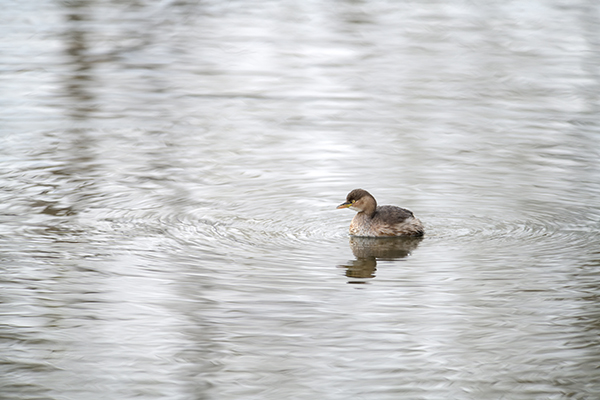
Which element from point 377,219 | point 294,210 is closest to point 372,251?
point 377,219

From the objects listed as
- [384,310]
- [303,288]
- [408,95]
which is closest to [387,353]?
[384,310]

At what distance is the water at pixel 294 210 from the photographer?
6.50 m

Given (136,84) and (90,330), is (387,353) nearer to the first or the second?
(90,330)

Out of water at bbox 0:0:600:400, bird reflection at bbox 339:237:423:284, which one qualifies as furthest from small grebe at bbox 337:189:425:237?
water at bbox 0:0:600:400

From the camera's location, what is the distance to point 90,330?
702 centimetres

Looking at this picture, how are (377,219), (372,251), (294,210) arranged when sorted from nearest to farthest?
(372,251)
(377,219)
(294,210)

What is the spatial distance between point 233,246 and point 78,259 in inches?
52.2

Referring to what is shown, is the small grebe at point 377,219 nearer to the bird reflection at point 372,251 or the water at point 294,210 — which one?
the bird reflection at point 372,251

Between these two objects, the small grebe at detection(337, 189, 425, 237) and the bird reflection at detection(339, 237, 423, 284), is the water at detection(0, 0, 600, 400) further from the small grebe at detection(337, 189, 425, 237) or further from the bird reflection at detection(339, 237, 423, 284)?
the small grebe at detection(337, 189, 425, 237)

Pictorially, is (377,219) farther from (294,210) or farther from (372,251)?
(294,210)

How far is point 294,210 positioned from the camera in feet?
33.3

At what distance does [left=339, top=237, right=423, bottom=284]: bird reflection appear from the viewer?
8516 mm

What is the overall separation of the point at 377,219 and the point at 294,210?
89 centimetres

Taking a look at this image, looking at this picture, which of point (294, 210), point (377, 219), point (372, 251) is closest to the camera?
point (372, 251)
